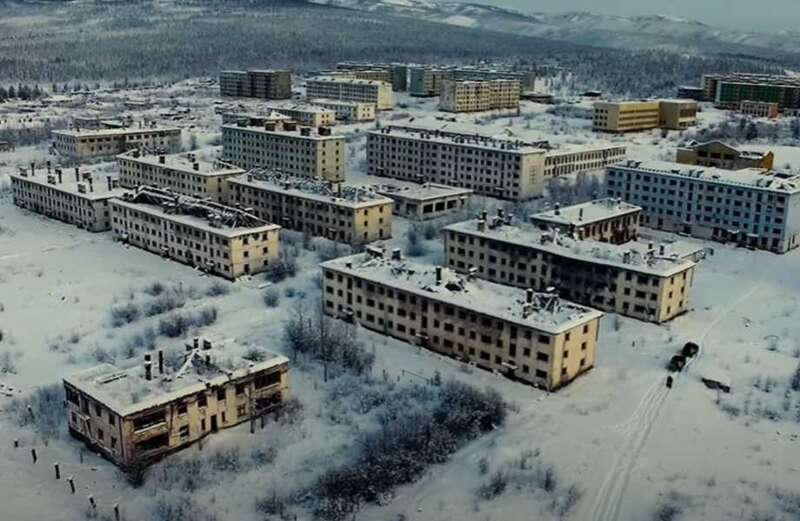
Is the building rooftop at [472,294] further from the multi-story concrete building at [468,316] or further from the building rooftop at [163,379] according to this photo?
the building rooftop at [163,379]

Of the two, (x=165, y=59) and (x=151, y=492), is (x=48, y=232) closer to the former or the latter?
(x=151, y=492)

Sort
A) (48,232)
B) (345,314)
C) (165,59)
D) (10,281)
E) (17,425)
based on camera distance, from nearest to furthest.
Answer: (17,425) < (345,314) < (10,281) < (48,232) < (165,59)

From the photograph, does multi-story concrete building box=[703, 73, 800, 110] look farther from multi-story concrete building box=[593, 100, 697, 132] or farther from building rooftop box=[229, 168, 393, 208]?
building rooftop box=[229, 168, 393, 208]

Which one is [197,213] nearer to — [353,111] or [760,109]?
[353,111]

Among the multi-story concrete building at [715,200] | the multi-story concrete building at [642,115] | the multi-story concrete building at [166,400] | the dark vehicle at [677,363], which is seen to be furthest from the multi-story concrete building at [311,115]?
the multi-story concrete building at [166,400]

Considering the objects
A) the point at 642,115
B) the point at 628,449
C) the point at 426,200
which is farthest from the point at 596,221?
the point at 642,115

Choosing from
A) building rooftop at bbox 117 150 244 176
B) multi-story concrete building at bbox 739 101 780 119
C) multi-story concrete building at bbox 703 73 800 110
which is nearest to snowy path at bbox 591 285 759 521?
building rooftop at bbox 117 150 244 176

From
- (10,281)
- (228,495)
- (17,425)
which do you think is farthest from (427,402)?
(10,281)
